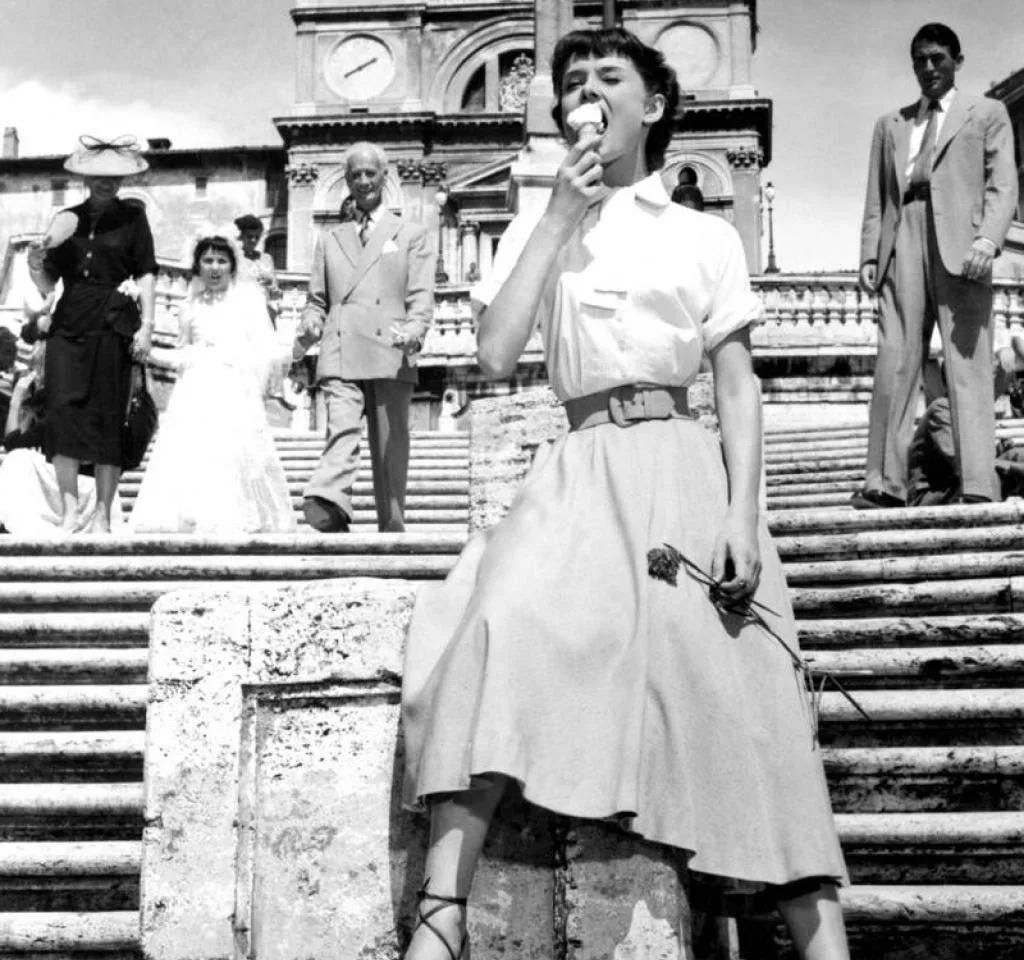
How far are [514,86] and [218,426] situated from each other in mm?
36771

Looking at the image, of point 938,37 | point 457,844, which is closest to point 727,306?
point 457,844

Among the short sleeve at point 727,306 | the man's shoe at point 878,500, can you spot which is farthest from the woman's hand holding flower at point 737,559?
the man's shoe at point 878,500

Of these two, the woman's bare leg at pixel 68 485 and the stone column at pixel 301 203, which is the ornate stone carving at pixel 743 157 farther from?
the woman's bare leg at pixel 68 485

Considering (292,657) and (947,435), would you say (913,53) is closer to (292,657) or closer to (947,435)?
(947,435)

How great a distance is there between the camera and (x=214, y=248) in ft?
33.1

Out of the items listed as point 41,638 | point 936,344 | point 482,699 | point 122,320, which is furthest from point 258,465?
point 936,344

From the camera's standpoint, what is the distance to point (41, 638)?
6445 mm

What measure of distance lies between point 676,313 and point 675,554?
60 cm

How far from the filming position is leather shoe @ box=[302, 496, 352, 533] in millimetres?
8734

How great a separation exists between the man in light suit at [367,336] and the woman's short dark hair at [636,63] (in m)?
4.79

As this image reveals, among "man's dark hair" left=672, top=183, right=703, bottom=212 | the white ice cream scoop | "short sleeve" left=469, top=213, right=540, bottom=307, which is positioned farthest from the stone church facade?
the white ice cream scoop

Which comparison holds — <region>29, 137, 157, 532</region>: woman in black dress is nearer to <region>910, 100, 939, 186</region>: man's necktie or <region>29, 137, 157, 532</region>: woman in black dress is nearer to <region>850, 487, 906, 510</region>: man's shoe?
<region>850, 487, 906, 510</region>: man's shoe

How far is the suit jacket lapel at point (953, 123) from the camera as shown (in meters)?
8.30

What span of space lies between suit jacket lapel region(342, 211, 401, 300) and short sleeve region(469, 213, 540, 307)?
5246mm
